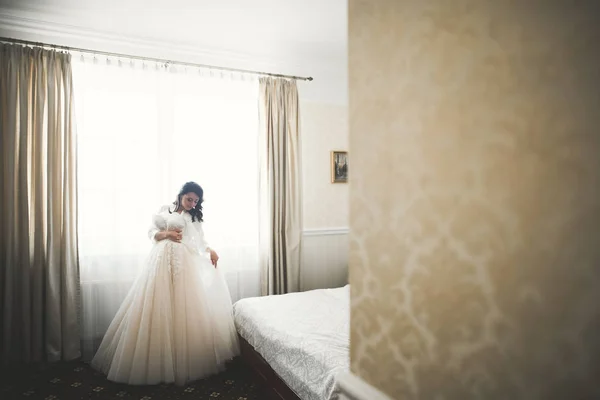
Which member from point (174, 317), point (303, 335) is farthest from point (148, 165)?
point (303, 335)

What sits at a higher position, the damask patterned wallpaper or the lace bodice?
the damask patterned wallpaper

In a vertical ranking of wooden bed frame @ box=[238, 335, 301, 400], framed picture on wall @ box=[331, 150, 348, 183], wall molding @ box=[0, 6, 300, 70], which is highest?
wall molding @ box=[0, 6, 300, 70]

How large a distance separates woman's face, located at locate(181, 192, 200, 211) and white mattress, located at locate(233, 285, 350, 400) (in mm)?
986

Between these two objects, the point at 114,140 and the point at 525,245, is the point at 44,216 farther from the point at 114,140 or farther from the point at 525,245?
the point at 525,245

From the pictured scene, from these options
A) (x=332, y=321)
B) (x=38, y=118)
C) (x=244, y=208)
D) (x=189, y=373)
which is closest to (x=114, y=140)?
(x=38, y=118)

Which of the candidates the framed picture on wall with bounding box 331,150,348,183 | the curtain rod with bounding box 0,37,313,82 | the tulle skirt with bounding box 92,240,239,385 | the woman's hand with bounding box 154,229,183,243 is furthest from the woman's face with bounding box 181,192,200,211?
the framed picture on wall with bounding box 331,150,348,183

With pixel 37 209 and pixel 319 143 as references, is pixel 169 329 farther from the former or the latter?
pixel 319 143

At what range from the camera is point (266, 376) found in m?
2.67

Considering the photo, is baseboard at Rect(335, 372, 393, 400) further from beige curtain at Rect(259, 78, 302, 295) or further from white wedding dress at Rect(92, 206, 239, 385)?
beige curtain at Rect(259, 78, 302, 295)

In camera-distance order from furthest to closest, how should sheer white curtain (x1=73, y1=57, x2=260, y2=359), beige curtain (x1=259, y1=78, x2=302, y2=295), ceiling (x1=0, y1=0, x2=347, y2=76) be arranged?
beige curtain (x1=259, y1=78, x2=302, y2=295), sheer white curtain (x1=73, y1=57, x2=260, y2=359), ceiling (x1=0, y1=0, x2=347, y2=76)

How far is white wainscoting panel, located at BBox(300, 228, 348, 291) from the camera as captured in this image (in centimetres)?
468

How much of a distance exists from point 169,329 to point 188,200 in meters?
1.11

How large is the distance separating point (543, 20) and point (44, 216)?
3.73 meters

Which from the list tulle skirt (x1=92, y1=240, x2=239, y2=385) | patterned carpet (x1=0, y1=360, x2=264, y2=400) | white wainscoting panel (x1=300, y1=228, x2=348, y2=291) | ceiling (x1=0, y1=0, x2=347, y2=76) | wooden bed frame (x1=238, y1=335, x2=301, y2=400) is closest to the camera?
wooden bed frame (x1=238, y1=335, x2=301, y2=400)
